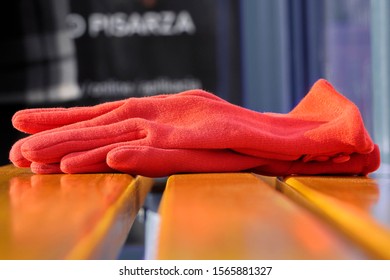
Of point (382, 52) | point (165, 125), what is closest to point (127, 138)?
point (165, 125)

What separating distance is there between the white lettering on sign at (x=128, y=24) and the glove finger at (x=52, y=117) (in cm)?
152

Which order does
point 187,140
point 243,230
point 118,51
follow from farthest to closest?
point 118,51 < point 187,140 < point 243,230

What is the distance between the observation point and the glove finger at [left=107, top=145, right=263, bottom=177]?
572mm

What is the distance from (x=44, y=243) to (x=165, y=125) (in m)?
0.31

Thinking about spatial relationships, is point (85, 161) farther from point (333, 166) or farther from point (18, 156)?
point (333, 166)

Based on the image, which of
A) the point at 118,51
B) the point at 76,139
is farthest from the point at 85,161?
the point at 118,51

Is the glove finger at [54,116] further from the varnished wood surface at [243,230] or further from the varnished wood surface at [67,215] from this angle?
the varnished wood surface at [243,230]

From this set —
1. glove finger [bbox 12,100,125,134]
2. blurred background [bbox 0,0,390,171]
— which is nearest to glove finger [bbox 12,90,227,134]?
glove finger [bbox 12,100,125,134]

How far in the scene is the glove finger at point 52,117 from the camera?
25.0 inches

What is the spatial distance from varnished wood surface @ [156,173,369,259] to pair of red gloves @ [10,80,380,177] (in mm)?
138

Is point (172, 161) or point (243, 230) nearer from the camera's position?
point (243, 230)

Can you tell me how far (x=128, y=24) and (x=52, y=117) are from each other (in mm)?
1533

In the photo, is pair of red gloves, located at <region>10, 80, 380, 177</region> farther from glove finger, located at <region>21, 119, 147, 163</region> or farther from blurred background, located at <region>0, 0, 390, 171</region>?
blurred background, located at <region>0, 0, 390, 171</region>

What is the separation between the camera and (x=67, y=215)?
37 cm
